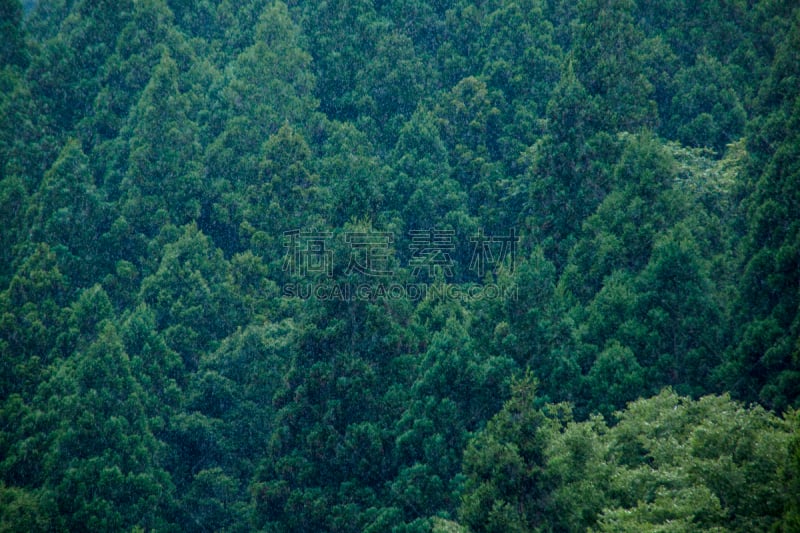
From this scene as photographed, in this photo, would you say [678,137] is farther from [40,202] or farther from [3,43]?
[3,43]

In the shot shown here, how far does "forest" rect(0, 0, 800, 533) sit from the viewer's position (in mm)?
17875

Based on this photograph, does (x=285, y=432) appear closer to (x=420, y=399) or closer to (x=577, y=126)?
(x=420, y=399)

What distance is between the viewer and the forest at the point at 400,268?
58.6ft

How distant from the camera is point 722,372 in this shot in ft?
63.4

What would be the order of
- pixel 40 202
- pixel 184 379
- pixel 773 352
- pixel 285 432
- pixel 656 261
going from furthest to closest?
pixel 40 202, pixel 184 379, pixel 285 432, pixel 656 261, pixel 773 352

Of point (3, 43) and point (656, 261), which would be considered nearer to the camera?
point (656, 261)

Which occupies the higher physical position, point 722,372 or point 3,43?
point 3,43

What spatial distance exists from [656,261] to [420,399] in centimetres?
686

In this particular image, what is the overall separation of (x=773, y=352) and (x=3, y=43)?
3092 centimetres

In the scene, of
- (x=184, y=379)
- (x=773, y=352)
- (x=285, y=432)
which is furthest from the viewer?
(x=184, y=379)

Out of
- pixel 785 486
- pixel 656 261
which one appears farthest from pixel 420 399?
pixel 785 486

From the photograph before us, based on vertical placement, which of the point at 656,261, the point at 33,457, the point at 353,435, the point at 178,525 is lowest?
the point at 178,525

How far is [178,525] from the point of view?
22.7 m

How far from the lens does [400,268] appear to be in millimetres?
25766
